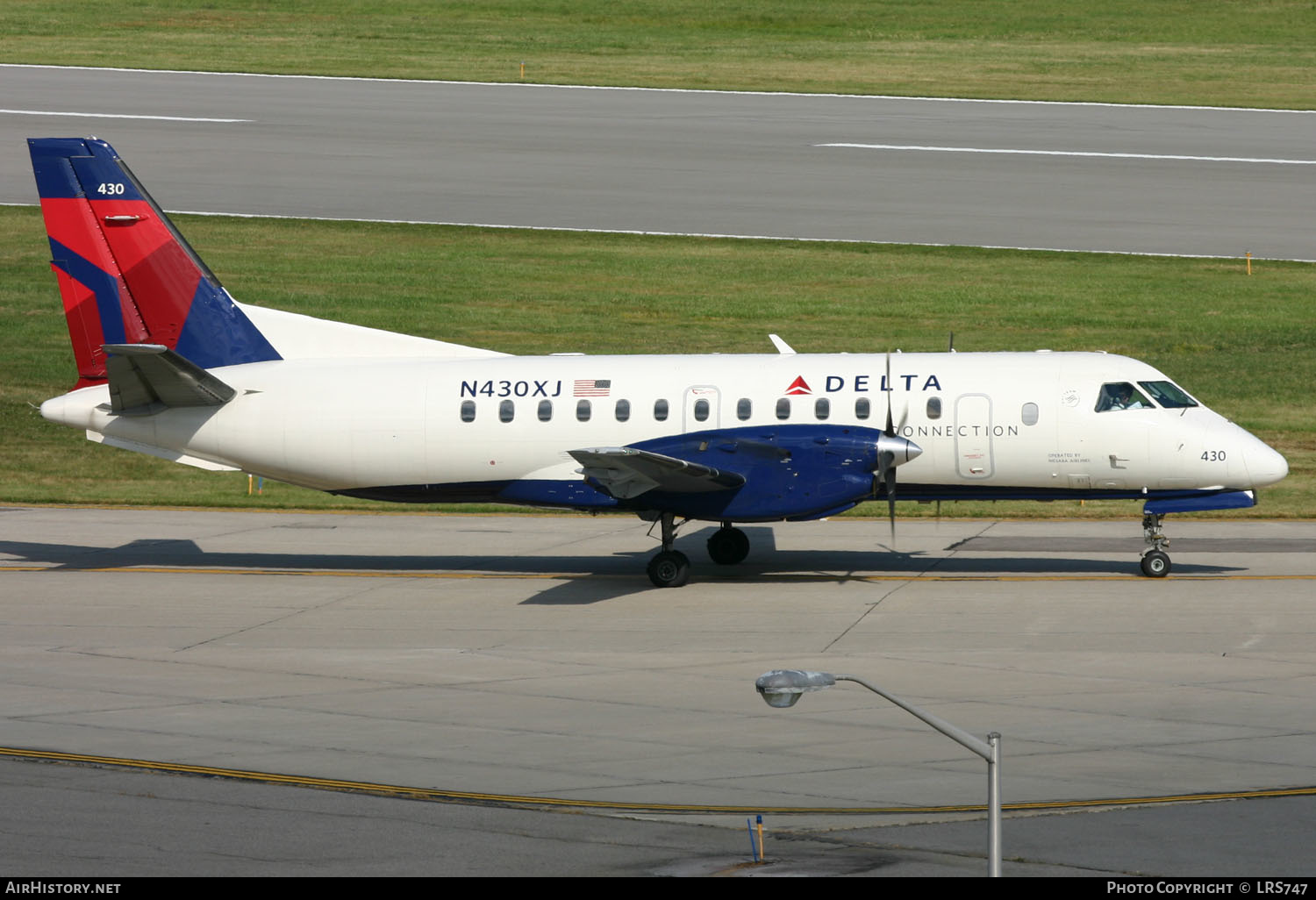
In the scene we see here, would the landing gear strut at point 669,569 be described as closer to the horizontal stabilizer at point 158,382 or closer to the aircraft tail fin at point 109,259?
the horizontal stabilizer at point 158,382

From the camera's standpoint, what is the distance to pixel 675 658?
67.8 ft

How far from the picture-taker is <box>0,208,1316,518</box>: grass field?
39.8 meters

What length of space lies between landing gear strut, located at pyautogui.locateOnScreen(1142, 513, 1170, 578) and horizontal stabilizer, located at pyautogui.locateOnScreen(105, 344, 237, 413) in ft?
46.2

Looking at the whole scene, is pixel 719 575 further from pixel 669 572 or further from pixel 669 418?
pixel 669 418

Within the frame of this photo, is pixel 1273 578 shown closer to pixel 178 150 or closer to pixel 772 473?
pixel 772 473

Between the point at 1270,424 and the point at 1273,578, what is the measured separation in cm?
1263

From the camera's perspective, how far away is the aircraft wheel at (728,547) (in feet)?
87.6

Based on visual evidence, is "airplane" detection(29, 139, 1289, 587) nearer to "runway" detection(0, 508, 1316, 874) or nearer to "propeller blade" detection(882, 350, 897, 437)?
"propeller blade" detection(882, 350, 897, 437)

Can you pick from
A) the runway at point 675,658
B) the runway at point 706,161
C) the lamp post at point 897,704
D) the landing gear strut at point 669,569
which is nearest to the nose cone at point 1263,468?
the runway at point 675,658

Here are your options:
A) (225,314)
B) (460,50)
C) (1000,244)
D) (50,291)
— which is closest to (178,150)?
(50,291)

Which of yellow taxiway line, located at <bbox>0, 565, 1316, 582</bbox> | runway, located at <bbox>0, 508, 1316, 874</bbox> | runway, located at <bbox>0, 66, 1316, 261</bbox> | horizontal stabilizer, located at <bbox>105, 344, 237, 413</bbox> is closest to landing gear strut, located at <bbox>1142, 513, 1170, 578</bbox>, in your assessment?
yellow taxiway line, located at <bbox>0, 565, 1316, 582</bbox>

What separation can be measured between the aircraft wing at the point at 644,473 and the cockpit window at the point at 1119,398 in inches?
216

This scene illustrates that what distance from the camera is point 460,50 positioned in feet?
223

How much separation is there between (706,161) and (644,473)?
3010 cm
